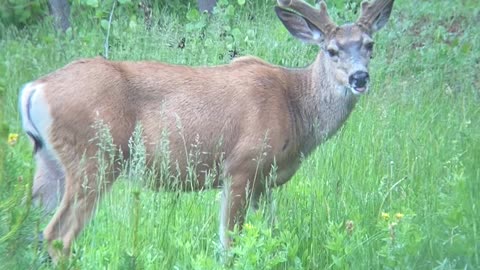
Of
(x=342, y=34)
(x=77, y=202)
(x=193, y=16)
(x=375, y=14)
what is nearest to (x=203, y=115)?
(x=77, y=202)

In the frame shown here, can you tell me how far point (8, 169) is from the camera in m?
4.35

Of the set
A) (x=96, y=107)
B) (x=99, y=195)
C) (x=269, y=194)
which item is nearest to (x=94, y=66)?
(x=96, y=107)

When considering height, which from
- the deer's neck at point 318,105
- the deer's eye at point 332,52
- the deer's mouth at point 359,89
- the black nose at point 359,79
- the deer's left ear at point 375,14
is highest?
the deer's left ear at point 375,14

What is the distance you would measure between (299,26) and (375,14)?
0.57 metres

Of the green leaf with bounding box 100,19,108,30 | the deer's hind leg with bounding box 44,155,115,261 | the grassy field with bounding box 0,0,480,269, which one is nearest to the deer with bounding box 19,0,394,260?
the deer's hind leg with bounding box 44,155,115,261

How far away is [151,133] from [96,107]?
43 cm

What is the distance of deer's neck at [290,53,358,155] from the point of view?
752 centimetres

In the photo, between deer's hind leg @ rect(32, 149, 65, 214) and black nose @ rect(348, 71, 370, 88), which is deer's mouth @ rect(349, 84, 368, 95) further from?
deer's hind leg @ rect(32, 149, 65, 214)

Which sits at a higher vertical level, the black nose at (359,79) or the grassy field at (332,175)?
the black nose at (359,79)

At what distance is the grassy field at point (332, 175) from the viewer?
519 centimetres

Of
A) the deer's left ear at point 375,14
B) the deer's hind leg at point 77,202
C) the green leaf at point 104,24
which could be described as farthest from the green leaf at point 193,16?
the deer's hind leg at point 77,202

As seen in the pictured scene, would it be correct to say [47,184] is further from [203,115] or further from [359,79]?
[359,79]

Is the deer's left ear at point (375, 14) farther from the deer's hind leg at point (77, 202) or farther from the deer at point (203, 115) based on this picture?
the deer's hind leg at point (77, 202)

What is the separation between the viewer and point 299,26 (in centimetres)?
815
